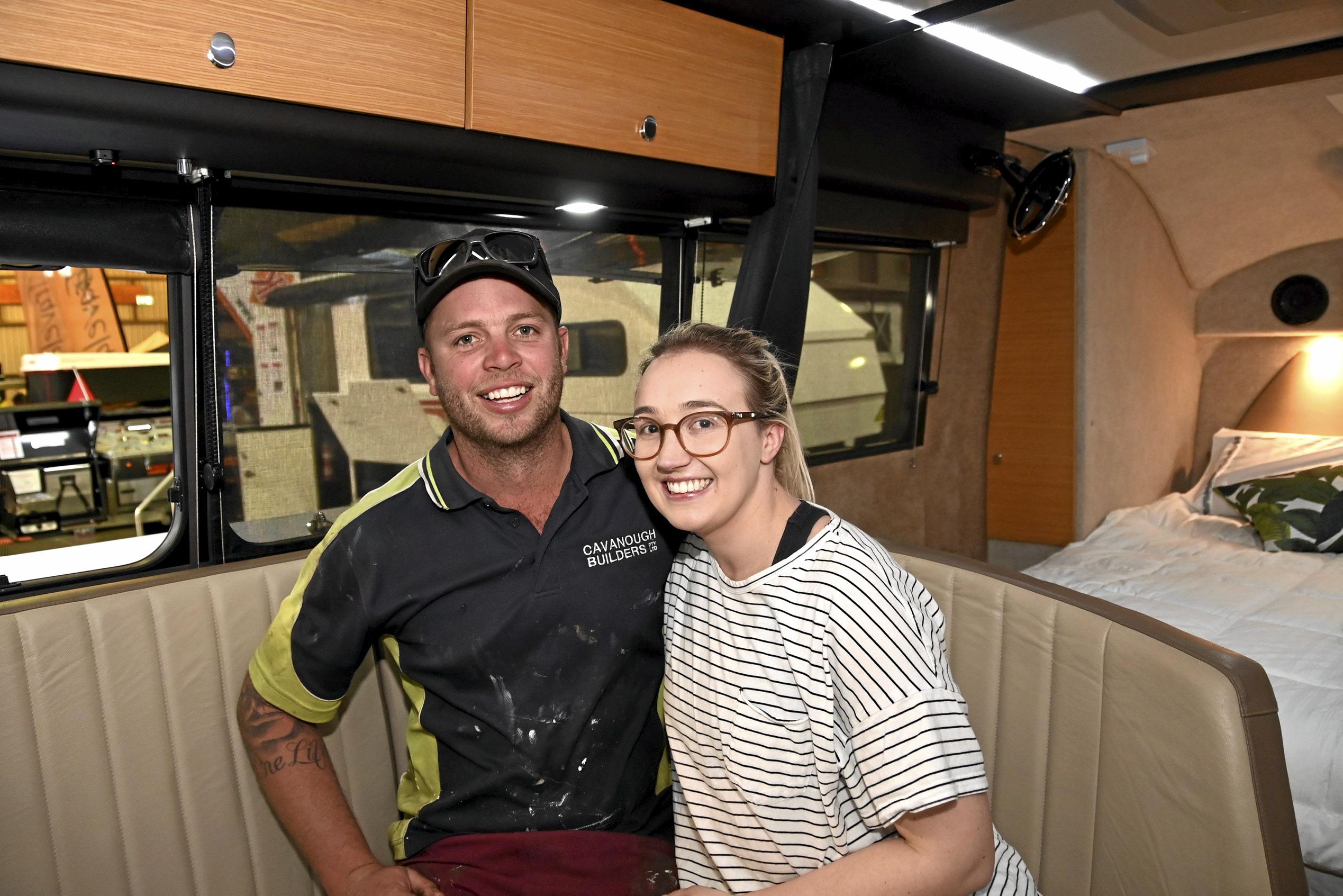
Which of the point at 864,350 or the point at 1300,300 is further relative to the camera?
the point at 1300,300

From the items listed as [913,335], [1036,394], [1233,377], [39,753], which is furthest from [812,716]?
[1233,377]

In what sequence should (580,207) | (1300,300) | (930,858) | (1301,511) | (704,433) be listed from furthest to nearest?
(1300,300) < (1301,511) < (580,207) < (704,433) < (930,858)

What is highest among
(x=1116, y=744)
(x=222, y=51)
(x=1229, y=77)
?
(x=1229, y=77)

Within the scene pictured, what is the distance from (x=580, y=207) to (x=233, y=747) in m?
1.63

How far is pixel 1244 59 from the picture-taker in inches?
116

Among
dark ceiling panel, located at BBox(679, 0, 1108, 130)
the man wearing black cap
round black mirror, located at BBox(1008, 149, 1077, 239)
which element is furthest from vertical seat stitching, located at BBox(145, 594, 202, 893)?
round black mirror, located at BBox(1008, 149, 1077, 239)

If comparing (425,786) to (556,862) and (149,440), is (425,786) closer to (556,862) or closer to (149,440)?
(556,862)

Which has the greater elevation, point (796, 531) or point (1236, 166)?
point (1236, 166)

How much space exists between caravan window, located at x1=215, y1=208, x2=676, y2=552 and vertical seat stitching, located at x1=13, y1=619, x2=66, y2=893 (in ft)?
1.95

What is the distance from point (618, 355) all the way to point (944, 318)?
210 centimetres

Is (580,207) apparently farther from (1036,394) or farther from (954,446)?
(1036,394)

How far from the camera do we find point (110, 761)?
1.61 metres

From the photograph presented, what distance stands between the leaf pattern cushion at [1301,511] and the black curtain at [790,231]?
2.63m

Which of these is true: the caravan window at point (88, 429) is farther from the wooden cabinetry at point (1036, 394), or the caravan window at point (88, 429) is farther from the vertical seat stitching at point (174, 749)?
the wooden cabinetry at point (1036, 394)
